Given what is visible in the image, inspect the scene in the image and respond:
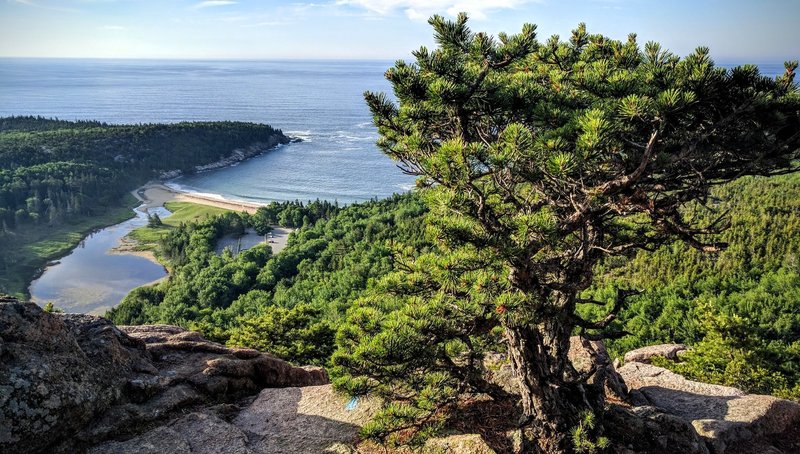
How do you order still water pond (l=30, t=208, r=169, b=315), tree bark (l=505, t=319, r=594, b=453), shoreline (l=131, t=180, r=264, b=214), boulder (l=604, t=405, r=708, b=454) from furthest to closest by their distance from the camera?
shoreline (l=131, t=180, r=264, b=214)
still water pond (l=30, t=208, r=169, b=315)
boulder (l=604, t=405, r=708, b=454)
tree bark (l=505, t=319, r=594, b=453)

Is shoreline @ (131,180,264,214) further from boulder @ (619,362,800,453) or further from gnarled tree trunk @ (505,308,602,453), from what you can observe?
gnarled tree trunk @ (505,308,602,453)

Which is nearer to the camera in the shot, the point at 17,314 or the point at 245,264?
the point at 17,314

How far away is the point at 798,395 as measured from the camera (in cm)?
1464

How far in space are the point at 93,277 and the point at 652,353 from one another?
46672mm

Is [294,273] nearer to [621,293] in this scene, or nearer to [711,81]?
[621,293]

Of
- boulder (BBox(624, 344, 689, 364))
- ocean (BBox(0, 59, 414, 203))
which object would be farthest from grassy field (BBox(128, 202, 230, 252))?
boulder (BBox(624, 344, 689, 364))

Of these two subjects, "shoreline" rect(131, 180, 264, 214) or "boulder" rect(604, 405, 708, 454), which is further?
"shoreline" rect(131, 180, 264, 214)

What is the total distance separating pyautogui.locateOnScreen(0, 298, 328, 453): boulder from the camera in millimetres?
7531

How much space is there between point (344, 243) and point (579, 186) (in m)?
40.3

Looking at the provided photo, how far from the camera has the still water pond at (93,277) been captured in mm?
42312

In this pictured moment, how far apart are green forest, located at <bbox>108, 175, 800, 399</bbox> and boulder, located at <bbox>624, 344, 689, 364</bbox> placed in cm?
68

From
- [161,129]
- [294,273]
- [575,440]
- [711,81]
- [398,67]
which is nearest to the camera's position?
[711,81]

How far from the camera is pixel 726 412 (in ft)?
35.4

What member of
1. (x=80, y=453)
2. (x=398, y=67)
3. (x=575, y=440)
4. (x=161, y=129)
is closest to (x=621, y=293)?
(x=575, y=440)
